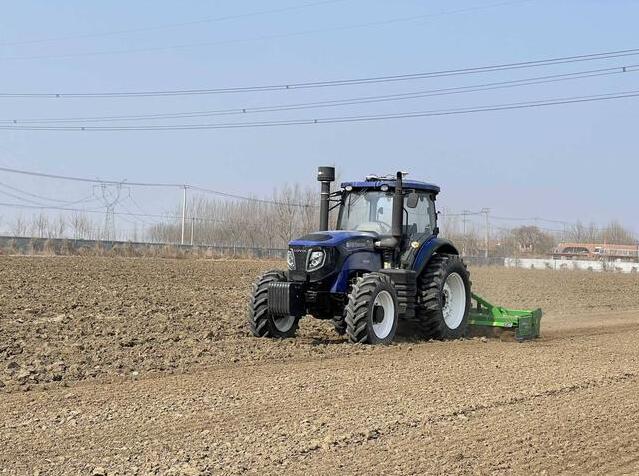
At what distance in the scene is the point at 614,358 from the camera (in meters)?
10.5

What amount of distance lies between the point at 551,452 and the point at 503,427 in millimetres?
671

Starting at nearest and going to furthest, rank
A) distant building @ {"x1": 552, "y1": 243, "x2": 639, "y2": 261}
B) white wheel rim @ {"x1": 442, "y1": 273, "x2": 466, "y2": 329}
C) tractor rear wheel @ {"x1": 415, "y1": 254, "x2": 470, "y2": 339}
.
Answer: tractor rear wheel @ {"x1": 415, "y1": 254, "x2": 470, "y2": 339}
white wheel rim @ {"x1": 442, "y1": 273, "x2": 466, "y2": 329}
distant building @ {"x1": 552, "y1": 243, "x2": 639, "y2": 261}

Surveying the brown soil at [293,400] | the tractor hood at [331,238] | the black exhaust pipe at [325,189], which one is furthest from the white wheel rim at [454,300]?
the black exhaust pipe at [325,189]

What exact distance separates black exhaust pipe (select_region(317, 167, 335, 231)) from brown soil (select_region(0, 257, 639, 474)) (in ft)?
5.86

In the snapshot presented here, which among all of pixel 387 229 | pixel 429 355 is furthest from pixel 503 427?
pixel 387 229

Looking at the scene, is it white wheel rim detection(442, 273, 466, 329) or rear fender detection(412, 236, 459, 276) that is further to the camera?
white wheel rim detection(442, 273, 466, 329)

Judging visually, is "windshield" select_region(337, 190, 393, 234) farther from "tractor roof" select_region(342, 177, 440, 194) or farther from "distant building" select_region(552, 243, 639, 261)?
"distant building" select_region(552, 243, 639, 261)

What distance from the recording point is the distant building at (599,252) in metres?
65.5

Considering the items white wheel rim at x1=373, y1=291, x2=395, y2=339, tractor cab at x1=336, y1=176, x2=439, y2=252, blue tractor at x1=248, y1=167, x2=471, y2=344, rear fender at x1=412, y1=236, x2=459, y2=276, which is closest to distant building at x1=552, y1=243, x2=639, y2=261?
rear fender at x1=412, y1=236, x2=459, y2=276

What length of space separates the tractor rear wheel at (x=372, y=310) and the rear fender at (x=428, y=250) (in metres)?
0.76

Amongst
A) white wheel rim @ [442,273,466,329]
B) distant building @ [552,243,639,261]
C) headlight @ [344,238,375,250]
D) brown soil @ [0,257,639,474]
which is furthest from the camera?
distant building @ [552,243,639,261]

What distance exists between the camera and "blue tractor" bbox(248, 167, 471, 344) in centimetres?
1077

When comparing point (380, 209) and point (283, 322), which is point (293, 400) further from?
point (380, 209)

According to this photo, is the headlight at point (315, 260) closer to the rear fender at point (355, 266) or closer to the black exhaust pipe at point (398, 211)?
the rear fender at point (355, 266)
